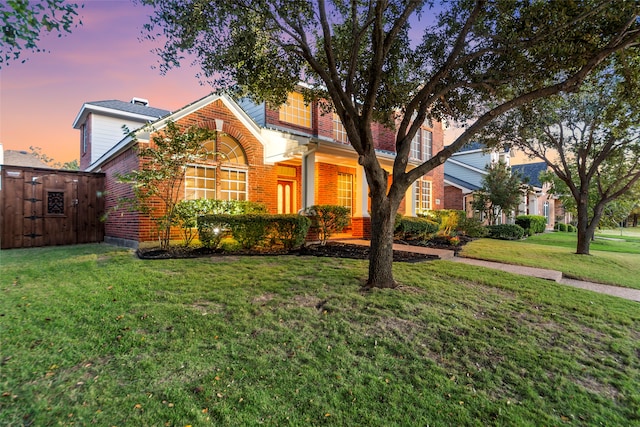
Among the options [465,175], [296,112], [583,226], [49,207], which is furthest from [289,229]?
[465,175]

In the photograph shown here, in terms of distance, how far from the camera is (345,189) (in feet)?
43.3

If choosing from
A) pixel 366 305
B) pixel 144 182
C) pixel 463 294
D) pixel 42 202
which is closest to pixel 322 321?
pixel 366 305

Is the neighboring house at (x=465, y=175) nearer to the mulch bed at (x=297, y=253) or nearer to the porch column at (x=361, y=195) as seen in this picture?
the porch column at (x=361, y=195)

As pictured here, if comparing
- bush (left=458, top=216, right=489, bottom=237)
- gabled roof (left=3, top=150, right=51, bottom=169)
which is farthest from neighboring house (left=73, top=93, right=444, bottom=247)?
gabled roof (left=3, top=150, right=51, bottom=169)

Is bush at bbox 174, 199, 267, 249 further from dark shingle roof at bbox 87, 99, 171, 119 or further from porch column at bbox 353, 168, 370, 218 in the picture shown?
dark shingle roof at bbox 87, 99, 171, 119

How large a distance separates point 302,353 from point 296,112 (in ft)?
41.2

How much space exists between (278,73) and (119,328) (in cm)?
585

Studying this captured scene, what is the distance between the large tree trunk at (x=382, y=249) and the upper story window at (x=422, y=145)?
1366 cm

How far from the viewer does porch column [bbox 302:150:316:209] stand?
10453 millimetres

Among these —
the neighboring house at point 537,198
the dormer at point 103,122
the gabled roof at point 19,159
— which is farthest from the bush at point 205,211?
A: the neighboring house at point 537,198

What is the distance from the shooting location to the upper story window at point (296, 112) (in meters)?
13.6

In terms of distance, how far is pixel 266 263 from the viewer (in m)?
6.69

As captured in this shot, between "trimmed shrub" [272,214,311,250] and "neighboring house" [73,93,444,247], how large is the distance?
216cm

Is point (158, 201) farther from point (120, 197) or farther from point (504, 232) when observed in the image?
point (504, 232)
